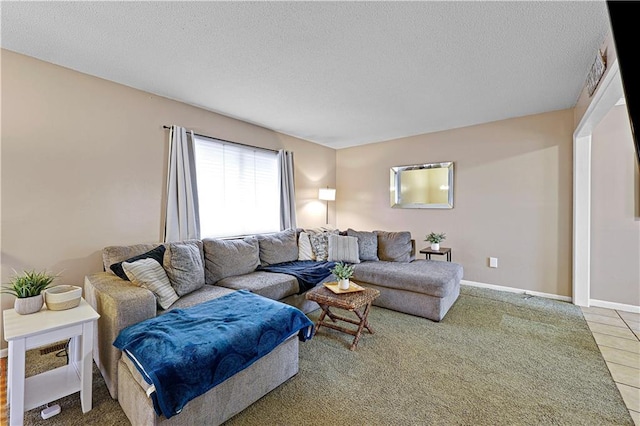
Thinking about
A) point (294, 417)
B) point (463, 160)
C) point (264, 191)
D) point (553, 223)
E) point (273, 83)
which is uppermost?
point (273, 83)

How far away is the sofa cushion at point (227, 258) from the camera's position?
2.91 metres

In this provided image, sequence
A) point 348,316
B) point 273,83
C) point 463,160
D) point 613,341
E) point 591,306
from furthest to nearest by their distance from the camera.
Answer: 1. point 463,160
2. point 591,306
3. point 348,316
4. point 273,83
5. point 613,341

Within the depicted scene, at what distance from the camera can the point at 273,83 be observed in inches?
110

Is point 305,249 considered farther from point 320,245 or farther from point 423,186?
point 423,186

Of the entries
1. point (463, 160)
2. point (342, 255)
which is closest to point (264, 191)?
point (342, 255)

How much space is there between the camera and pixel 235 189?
388 cm

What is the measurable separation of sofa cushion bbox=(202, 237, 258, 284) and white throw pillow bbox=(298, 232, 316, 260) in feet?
2.28

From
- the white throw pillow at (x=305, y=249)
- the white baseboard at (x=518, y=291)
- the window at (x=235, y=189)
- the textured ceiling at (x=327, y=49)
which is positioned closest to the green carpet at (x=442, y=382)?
the white baseboard at (x=518, y=291)

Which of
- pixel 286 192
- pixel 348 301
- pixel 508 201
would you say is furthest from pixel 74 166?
pixel 508 201

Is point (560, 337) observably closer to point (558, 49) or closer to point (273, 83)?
point (558, 49)

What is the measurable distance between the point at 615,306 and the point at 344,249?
318 centimetres

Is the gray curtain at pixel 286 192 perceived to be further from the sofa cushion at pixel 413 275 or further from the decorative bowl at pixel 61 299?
the decorative bowl at pixel 61 299

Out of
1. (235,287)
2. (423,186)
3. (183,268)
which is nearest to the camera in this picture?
(183,268)

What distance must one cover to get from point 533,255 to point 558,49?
258 centimetres
